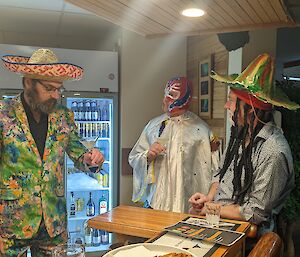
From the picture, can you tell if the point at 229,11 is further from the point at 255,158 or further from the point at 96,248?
the point at 96,248

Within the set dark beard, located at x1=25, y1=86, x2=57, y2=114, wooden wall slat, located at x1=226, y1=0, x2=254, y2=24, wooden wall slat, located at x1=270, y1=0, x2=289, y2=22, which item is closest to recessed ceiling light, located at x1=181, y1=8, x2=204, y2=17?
wooden wall slat, located at x1=226, y1=0, x2=254, y2=24

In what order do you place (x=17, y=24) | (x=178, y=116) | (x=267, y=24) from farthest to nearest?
(x=17, y=24), (x=178, y=116), (x=267, y=24)

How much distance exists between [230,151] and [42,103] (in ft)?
3.58

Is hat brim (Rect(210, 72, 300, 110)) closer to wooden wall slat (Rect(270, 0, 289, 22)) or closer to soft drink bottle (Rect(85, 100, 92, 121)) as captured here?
wooden wall slat (Rect(270, 0, 289, 22))

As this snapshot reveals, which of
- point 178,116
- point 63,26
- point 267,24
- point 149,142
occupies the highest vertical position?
point 63,26

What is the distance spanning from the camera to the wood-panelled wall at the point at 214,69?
3162mm

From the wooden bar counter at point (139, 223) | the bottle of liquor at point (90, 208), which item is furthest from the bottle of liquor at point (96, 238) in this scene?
the wooden bar counter at point (139, 223)

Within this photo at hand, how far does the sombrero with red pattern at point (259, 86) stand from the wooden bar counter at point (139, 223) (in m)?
0.66

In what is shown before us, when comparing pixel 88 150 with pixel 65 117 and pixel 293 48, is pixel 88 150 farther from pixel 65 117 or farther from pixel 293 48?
pixel 293 48

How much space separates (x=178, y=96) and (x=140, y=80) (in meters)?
0.83

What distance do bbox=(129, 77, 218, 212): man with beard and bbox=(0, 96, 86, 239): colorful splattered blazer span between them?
3.88ft

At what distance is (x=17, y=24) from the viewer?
4.24 meters

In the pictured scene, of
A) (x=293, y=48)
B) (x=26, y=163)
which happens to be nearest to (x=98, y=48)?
(x=293, y=48)

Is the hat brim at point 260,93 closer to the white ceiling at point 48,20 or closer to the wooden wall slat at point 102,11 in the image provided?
the wooden wall slat at point 102,11
